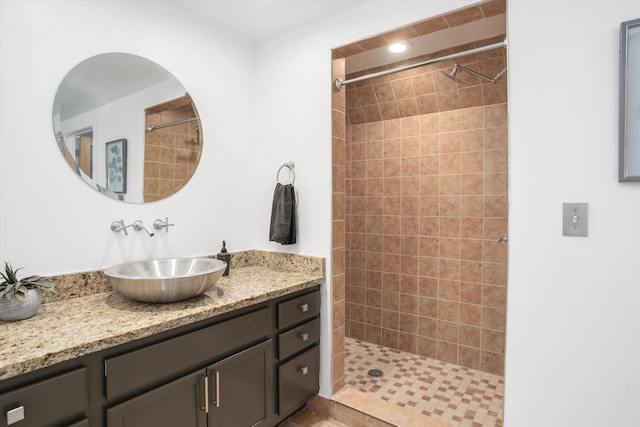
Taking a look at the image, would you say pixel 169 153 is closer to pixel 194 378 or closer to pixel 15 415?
pixel 194 378

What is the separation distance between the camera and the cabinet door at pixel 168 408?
1256 millimetres

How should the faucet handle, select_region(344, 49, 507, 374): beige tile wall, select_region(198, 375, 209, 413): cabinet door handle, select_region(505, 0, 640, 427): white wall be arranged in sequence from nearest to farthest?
select_region(505, 0, 640, 427): white wall
select_region(198, 375, 209, 413): cabinet door handle
the faucet handle
select_region(344, 49, 507, 374): beige tile wall

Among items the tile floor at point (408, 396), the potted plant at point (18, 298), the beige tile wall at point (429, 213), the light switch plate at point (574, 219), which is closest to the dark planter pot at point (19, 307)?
the potted plant at point (18, 298)

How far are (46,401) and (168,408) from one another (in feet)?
1.43

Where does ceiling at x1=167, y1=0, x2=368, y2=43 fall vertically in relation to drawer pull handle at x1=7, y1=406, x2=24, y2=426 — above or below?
above

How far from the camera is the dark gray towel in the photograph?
7.21ft

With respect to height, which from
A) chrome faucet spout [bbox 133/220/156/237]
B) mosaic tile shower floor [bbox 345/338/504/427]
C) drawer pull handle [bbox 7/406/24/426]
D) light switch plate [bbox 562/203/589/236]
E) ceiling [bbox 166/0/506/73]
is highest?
ceiling [bbox 166/0/506/73]

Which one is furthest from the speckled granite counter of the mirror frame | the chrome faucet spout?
the mirror frame

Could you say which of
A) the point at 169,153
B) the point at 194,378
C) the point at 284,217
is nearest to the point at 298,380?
the point at 194,378

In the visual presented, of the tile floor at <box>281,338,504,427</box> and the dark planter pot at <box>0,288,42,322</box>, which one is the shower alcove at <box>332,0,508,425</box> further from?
the dark planter pot at <box>0,288,42,322</box>

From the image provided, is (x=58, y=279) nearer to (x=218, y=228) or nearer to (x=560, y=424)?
(x=218, y=228)

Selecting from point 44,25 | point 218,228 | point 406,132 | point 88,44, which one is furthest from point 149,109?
point 406,132

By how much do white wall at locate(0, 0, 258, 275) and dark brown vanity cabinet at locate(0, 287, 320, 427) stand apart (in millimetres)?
670

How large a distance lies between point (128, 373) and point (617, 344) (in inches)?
70.7
